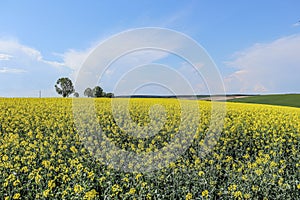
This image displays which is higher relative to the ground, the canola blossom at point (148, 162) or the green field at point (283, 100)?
the green field at point (283, 100)

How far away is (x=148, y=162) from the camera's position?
23.0 feet

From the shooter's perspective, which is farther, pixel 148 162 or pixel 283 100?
pixel 283 100

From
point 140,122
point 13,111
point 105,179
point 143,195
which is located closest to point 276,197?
point 143,195

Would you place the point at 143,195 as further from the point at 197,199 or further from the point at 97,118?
the point at 97,118

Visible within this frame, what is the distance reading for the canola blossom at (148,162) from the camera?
5.84 metres

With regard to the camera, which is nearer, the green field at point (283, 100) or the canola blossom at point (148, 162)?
the canola blossom at point (148, 162)

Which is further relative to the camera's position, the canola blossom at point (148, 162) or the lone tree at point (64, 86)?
the lone tree at point (64, 86)

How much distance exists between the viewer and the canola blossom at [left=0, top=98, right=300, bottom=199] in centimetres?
584

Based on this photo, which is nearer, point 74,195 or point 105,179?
point 74,195

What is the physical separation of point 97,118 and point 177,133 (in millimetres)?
3708

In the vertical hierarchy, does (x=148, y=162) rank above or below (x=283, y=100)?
below

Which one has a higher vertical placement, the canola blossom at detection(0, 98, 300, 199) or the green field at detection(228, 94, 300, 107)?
the green field at detection(228, 94, 300, 107)

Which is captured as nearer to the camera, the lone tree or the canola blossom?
the canola blossom

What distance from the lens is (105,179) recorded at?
6051 millimetres
